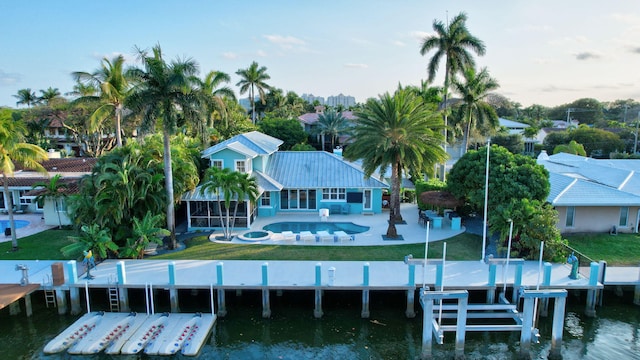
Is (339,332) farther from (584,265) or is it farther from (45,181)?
(45,181)

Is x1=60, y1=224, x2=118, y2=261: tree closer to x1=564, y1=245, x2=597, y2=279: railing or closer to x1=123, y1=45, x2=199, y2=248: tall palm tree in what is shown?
x1=123, y1=45, x2=199, y2=248: tall palm tree

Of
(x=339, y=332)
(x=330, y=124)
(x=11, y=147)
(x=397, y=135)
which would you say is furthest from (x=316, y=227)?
(x=330, y=124)

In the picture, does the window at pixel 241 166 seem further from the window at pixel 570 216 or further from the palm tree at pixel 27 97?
the palm tree at pixel 27 97

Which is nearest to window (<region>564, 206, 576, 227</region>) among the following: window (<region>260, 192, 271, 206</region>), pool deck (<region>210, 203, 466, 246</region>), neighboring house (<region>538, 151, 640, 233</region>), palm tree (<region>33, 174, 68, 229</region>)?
neighboring house (<region>538, 151, 640, 233</region>)

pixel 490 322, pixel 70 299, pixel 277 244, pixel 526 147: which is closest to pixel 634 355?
pixel 490 322

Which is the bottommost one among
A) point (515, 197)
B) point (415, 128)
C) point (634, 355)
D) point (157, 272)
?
point (634, 355)

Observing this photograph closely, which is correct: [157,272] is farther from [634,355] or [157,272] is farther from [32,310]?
[634,355]
